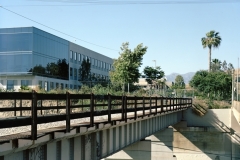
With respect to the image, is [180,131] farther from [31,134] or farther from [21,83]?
[31,134]

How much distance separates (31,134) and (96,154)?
5.70 m

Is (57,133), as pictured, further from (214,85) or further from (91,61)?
(214,85)

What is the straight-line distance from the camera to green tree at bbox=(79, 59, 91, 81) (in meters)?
72.2

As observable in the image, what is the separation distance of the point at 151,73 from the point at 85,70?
12.4 metres

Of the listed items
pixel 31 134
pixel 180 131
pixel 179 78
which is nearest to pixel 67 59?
pixel 180 131

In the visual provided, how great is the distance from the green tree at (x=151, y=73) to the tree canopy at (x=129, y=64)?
42.2 ft

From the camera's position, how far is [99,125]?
13562mm

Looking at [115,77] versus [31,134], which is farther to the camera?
[115,77]

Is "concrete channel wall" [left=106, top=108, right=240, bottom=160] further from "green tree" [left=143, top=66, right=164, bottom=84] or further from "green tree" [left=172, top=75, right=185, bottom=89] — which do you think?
"green tree" [left=172, top=75, right=185, bottom=89]

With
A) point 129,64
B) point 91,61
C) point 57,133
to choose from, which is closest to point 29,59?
point 129,64

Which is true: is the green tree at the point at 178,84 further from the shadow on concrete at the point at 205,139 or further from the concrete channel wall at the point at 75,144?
the concrete channel wall at the point at 75,144

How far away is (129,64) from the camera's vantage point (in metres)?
56.2

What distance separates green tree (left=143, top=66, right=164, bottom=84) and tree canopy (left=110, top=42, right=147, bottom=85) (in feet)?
42.2

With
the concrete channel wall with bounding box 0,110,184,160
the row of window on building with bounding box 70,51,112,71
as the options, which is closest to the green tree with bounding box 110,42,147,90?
the row of window on building with bounding box 70,51,112,71
